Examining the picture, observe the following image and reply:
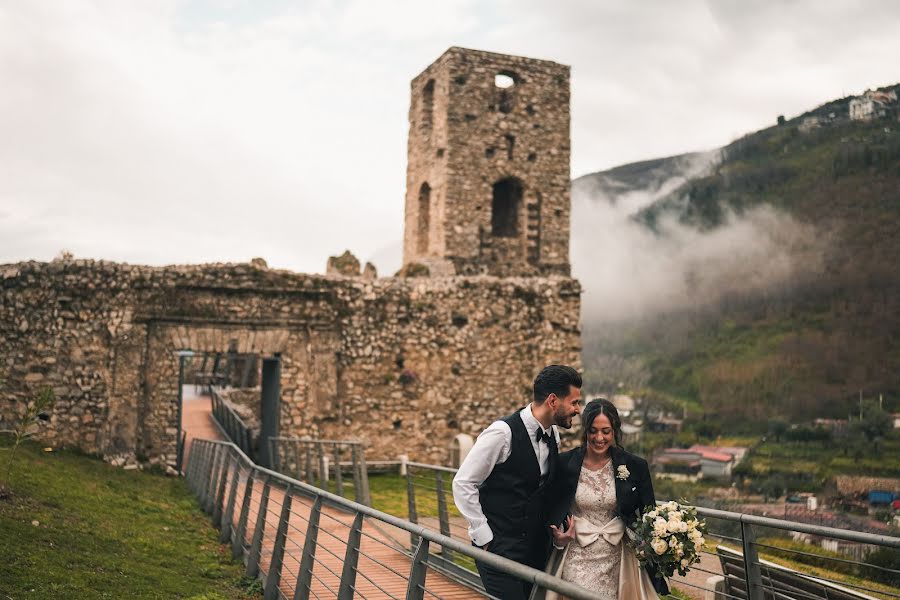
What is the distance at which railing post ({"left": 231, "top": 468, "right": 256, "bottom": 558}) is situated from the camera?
9.07 meters

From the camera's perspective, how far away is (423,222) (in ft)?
85.5

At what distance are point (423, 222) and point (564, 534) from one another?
847 inches

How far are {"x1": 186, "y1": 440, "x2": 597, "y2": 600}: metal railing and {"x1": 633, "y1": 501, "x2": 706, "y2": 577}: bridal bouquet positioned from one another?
0.97 m

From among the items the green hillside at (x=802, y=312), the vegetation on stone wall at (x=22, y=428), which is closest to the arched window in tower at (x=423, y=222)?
the vegetation on stone wall at (x=22, y=428)

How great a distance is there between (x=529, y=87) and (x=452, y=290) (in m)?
8.78

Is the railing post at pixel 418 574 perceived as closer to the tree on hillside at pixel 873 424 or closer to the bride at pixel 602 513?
the bride at pixel 602 513

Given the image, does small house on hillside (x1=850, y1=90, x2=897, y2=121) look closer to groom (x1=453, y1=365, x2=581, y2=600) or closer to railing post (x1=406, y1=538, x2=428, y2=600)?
groom (x1=453, y1=365, x2=581, y2=600)

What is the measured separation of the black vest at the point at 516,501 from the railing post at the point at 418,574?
0.43m

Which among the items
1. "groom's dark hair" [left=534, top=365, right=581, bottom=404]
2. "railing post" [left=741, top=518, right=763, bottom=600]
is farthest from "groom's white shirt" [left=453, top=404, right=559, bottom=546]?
"railing post" [left=741, top=518, right=763, bottom=600]

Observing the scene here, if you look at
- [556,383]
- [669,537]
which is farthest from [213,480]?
[669,537]

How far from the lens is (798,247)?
312 feet

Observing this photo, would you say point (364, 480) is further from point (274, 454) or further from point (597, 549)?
point (597, 549)

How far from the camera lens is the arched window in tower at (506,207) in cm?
2456

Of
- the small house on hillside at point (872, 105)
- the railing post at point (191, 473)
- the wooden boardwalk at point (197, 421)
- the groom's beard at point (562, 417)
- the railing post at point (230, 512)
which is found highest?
the small house on hillside at point (872, 105)
